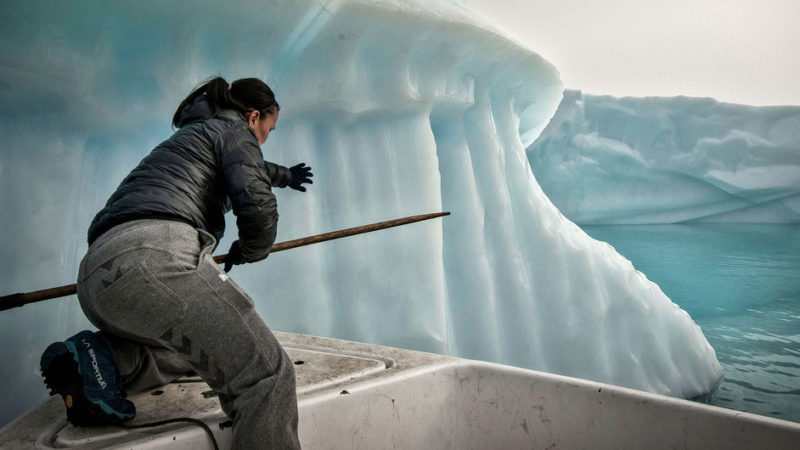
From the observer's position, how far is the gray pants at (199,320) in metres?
0.85

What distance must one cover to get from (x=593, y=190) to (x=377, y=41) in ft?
31.3

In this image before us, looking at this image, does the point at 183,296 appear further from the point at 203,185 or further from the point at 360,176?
→ the point at 360,176

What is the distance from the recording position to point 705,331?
369 cm

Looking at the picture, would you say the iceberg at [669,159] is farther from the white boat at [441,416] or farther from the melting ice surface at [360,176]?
the white boat at [441,416]

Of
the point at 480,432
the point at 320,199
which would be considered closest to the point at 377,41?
the point at 320,199

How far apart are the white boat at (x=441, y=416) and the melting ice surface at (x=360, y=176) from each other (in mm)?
811

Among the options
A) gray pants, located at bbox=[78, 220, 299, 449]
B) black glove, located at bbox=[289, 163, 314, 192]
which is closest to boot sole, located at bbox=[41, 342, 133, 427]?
gray pants, located at bbox=[78, 220, 299, 449]

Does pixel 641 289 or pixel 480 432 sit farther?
pixel 641 289

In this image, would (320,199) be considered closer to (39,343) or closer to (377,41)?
Result: (377,41)

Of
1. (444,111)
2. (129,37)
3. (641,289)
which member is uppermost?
(129,37)

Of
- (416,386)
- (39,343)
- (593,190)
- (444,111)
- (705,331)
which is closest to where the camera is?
(416,386)

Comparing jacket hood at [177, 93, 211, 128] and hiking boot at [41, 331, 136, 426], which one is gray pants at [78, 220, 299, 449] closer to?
hiking boot at [41, 331, 136, 426]

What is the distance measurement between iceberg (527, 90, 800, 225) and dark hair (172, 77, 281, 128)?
955cm

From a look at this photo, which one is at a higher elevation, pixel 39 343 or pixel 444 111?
pixel 444 111
